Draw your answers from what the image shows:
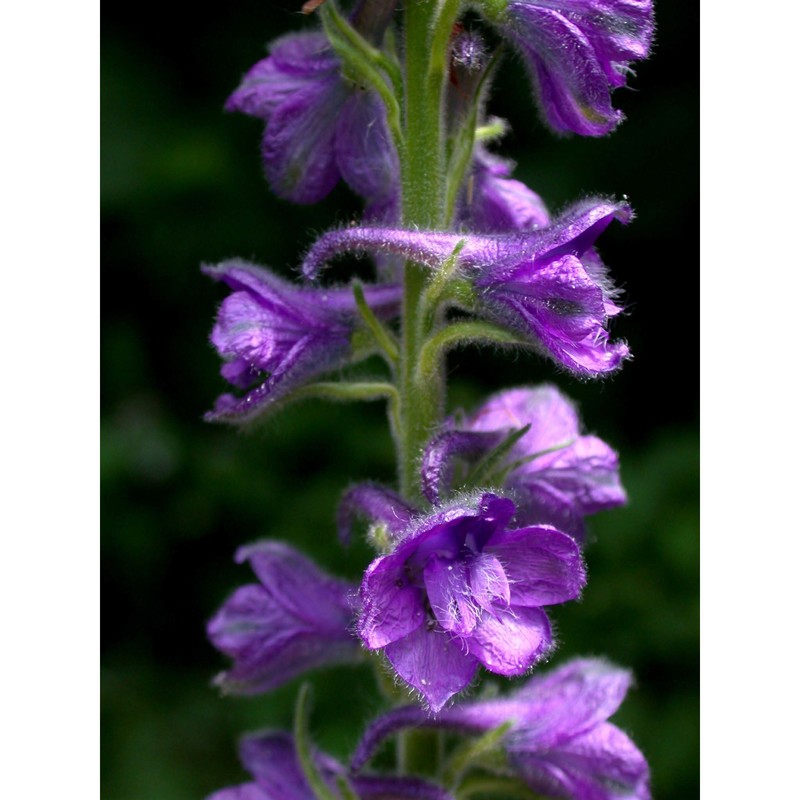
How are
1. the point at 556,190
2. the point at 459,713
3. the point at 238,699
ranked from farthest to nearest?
the point at 556,190
the point at 238,699
the point at 459,713

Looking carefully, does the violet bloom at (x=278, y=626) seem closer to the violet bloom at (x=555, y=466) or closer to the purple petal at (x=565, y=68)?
the violet bloom at (x=555, y=466)

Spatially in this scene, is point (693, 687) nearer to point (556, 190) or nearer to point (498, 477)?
point (556, 190)

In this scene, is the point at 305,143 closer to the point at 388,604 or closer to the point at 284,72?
the point at 284,72

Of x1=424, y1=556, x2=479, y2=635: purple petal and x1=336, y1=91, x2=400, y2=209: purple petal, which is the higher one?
x1=336, y1=91, x2=400, y2=209: purple petal

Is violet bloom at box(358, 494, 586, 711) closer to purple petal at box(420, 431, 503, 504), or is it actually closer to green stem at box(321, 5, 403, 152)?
purple petal at box(420, 431, 503, 504)

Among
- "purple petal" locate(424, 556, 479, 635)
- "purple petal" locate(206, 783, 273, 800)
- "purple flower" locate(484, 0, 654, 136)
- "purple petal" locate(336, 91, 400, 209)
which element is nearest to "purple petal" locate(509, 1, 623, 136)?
"purple flower" locate(484, 0, 654, 136)

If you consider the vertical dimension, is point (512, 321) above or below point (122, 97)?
below

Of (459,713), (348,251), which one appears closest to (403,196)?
(348,251)
